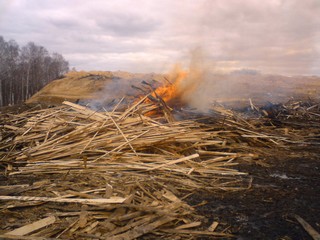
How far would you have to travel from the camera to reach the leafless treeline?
1616 inches

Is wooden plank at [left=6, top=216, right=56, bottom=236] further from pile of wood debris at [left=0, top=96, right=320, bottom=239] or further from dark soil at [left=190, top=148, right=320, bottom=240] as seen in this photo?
dark soil at [left=190, top=148, right=320, bottom=240]

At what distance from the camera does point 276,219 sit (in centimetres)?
355

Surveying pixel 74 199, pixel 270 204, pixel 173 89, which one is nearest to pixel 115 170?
pixel 74 199

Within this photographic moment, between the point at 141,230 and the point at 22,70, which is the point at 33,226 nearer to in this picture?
the point at 141,230

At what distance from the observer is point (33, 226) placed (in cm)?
321

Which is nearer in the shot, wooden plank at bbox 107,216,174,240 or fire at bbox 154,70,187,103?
wooden plank at bbox 107,216,174,240

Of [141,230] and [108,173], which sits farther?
[108,173]

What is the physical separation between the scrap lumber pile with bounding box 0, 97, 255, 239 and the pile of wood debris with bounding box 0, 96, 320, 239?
14 millimetres

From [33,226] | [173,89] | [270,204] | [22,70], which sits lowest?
[270,204]

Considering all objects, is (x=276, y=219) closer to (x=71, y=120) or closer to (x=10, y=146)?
(x=71, y=120)

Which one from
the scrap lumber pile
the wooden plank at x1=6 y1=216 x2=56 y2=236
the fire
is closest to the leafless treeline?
the fire

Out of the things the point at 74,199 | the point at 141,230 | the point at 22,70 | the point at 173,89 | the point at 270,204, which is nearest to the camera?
the point at 141,230

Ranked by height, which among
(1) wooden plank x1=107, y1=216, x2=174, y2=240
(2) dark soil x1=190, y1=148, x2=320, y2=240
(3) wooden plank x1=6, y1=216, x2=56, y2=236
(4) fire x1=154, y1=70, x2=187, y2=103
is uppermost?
(4) fire x1=154, y1=70, x2=187, y2=103

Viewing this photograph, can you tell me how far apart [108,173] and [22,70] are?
151 ft
